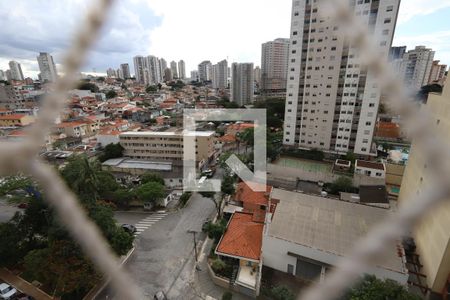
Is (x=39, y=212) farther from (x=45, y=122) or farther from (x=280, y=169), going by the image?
(x=280, y=169)

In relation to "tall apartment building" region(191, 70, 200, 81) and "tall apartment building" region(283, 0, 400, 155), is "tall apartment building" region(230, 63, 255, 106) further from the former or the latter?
"tall apartment building" region(191, 70, 200, 81)

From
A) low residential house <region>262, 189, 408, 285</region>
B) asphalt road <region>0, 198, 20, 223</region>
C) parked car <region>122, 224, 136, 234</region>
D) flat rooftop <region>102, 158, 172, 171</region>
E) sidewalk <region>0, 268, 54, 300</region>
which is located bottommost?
asphalt road <region>0, 198, 20, 223</region>

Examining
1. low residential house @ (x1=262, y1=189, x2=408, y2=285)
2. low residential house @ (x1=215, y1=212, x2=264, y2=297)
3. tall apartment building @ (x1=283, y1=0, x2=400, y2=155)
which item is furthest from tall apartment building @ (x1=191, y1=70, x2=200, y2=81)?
low residential house @ (x1=262, y1=189, x2=408, y2=285)

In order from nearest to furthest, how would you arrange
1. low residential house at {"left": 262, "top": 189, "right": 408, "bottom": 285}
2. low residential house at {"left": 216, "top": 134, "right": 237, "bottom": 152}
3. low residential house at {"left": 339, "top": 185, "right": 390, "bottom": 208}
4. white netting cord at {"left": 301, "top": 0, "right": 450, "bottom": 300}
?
white netting cord at {"left": 301, "top": 0, "right": 450, "bottom": 300}
low residential house at {"left": 262, "top": 189, "right": 408, "bottom": 285}
low residential house at {"left": 339, "top": 185, "right": 390, "bottom": 208}
low residential house at {"left": 216, "top": 134, "right": 237, "bottom": 152}

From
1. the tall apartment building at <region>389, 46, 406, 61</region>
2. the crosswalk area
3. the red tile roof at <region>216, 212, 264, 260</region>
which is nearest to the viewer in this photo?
the tall apartment building at <region>389, 46, 406, 61</region>

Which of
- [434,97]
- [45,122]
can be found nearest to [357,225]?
[434,97]

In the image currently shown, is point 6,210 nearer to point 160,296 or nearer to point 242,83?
point 160,296
